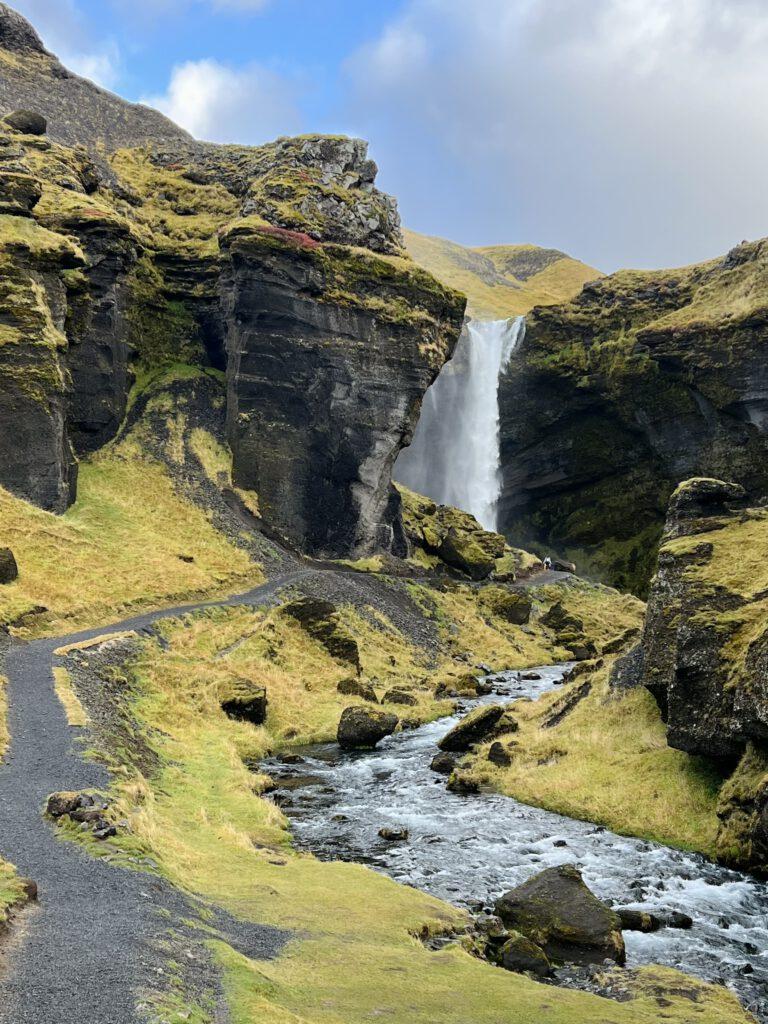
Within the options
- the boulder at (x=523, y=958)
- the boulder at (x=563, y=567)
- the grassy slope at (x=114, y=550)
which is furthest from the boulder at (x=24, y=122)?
the boulder at (x=523, y=958)

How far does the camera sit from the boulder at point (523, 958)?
14.0 meters

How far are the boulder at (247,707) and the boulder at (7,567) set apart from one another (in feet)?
46.8

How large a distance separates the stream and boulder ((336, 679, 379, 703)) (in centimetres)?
1298

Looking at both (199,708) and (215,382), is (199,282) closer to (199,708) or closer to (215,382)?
(215,382)

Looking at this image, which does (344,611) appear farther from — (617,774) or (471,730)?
(617,774)

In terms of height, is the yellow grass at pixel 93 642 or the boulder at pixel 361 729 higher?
the yellow grass at pixel 93 642

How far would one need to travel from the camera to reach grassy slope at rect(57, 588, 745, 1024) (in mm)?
11125

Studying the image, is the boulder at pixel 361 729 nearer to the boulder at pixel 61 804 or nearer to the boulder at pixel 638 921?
the boulder at pixel 638 921

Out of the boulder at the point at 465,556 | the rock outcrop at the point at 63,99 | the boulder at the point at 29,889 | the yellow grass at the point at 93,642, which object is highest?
the rock outcrop at the point at 63,99

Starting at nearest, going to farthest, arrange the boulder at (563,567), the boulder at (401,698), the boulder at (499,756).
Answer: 1. the boulder at (499,756)
2. the boulder at (401,698)
3. the boulder at (563,567)

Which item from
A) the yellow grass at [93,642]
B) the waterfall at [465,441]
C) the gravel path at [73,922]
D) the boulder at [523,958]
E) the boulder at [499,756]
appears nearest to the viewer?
the gravel path at [73,922]

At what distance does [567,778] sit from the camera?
26.6m

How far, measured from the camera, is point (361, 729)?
1384 inches

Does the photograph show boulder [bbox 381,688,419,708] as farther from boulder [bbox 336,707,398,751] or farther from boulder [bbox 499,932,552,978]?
boulder [bbox 499,932,552,978]
